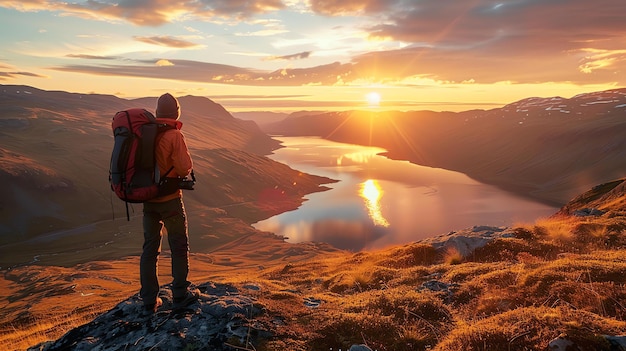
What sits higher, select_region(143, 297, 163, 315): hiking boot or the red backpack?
the red backpack

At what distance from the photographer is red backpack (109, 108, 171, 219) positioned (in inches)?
249

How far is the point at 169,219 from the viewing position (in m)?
7.00

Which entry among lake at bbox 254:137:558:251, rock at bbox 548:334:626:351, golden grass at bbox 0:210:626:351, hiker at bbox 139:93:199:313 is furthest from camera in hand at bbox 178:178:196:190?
lake at bbox 254:137:558:251

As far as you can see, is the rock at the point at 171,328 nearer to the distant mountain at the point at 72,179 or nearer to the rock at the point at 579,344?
the rock at the point at 579,344

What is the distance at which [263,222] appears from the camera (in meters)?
130

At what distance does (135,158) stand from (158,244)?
6.10 feet

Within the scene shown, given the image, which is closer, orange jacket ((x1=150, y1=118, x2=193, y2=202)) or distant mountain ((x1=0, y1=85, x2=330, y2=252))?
orange jacket ((x1=150, y1=118, x2=193, y2=202))

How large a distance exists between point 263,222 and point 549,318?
421 ft

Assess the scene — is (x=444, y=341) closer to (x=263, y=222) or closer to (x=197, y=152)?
(x=263, y=222)

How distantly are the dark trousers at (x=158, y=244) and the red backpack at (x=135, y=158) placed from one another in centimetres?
45

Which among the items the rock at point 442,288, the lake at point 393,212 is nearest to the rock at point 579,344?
the rock at point 442,288

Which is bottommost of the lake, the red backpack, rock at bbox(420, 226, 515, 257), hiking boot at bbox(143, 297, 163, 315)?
the lake

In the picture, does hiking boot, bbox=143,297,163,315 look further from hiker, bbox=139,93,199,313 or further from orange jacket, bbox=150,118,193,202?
orange jacket, bbox=150,118,193,202

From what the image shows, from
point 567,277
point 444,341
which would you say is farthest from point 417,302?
point 567,277
